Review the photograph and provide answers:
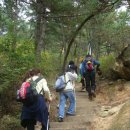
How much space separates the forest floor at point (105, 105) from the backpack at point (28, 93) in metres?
2.39

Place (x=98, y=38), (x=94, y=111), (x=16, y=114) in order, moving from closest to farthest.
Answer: (x=16, y=114), (x=94, y=111), (x=98, y=38)

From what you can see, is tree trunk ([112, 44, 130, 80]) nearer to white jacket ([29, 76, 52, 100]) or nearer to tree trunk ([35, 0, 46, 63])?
tree trunk ([35, 0, 46, 63])

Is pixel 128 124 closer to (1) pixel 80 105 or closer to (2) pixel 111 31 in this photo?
(1) pixel 80 105

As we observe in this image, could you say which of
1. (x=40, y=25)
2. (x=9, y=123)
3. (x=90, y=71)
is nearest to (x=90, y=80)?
(x=90, y=71)

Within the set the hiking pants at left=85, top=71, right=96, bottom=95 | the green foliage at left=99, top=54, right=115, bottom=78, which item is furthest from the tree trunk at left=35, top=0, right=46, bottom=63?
the green foliage at left=99, top=54, right=115, bottom=78

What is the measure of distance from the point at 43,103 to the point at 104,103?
5812 millimetres

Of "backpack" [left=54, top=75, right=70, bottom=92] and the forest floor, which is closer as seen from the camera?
the forest floor

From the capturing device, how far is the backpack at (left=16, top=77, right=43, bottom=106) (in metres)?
7.72

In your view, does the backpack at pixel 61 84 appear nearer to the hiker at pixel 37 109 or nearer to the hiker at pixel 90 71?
the hiker at pixel 37 109

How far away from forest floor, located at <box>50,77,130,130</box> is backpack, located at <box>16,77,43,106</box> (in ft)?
7.84

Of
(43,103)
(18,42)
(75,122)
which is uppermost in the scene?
(18,42)

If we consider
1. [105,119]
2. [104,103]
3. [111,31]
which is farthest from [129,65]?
[111,31]

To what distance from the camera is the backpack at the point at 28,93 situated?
304 inches

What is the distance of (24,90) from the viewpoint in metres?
7.73
